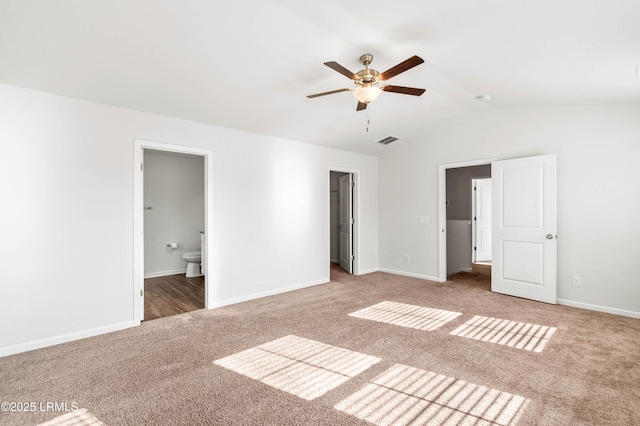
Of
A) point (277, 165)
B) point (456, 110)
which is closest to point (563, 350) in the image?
point (456, 110)

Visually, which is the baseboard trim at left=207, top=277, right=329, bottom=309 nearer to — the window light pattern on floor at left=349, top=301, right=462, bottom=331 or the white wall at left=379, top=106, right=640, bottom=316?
the window light pattern on floor at left=349, top=301, right=462, bottom=331

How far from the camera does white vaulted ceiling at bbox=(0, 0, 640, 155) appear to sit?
2.18 m

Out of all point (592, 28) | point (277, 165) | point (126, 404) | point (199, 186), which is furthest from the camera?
point (199, 186)

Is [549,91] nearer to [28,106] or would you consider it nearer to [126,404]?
[126,404]

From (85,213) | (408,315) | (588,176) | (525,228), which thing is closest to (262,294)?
(408,315)

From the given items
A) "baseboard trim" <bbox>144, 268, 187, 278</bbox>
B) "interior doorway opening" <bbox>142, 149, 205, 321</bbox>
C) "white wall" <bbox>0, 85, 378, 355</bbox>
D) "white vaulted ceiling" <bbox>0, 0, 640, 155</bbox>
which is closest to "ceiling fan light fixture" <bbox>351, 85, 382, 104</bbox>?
"white vaulted ceiling" <bbox>0, 0, 640, 155</bbox>

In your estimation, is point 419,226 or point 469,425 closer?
point 469,425

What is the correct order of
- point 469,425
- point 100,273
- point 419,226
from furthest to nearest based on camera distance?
point 419,226 → point 100,273 → point 469,425

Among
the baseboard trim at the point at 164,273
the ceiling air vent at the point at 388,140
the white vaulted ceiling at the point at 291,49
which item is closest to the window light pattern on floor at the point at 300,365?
the white vaulted ceiling at the point at 291,49

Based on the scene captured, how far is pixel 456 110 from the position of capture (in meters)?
4.81

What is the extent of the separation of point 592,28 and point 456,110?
101 inches

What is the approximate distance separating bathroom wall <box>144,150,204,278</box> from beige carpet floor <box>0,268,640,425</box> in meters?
2.64

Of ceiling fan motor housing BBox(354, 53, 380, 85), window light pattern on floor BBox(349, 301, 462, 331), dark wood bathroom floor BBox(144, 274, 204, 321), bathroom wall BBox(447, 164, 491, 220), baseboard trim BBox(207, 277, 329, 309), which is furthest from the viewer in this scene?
bathroom wall BBox(447, 164, 491, 220)

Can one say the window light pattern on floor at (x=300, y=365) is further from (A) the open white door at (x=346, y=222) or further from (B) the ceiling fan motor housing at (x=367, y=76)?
(A) the open white door at (x=346, y=222)
